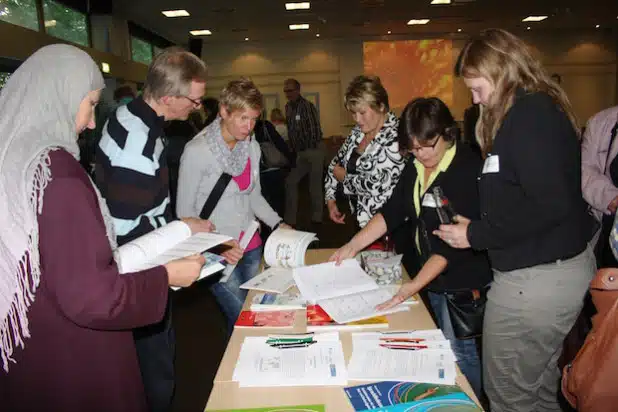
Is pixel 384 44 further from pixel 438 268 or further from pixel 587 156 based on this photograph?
pixel 438 268

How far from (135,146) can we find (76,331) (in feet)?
2.38

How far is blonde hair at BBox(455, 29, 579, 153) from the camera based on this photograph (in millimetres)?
1296

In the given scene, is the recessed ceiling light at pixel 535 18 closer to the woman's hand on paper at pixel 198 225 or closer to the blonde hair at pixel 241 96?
the blonde hair at pixel 241 96

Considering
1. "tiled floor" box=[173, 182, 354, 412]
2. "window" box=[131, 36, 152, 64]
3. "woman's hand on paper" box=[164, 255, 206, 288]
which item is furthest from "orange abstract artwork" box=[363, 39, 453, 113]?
"woman's hand on paper" box=[164, 255, 206, 288]

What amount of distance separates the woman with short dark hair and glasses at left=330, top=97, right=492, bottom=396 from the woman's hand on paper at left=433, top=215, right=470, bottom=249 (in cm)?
15

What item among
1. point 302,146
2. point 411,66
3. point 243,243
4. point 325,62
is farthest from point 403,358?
point 411,66

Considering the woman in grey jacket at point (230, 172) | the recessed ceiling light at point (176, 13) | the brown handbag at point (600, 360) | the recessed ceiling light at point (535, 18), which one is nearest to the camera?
the brown handbag at point (600, 360)

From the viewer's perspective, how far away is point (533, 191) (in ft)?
4.11

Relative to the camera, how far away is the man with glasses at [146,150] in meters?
1.64

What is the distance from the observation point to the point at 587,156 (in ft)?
7.56

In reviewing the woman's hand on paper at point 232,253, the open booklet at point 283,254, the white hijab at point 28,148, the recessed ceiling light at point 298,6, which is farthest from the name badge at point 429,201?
the recessed ceiling light at point 298,6

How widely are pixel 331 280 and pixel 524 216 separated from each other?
0.72m

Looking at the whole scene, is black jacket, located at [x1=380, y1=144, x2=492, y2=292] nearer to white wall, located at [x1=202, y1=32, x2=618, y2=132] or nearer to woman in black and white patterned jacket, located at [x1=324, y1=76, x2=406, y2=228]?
woman in black and white patterned jacket, located at [x1=324, y1=76, x2=406, y2=228]

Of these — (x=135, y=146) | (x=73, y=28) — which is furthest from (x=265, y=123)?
(x=73, y=28)
